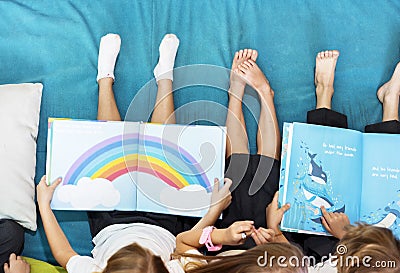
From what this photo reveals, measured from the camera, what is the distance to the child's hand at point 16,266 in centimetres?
128

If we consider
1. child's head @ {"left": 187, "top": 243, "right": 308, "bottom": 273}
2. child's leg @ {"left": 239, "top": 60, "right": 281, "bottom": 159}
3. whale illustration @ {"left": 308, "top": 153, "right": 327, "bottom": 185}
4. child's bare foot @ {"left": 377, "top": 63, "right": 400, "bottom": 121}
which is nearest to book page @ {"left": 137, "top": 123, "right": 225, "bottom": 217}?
child's leg @ {"left": 239, "top": 60, "right": 281, "bottom": 159}

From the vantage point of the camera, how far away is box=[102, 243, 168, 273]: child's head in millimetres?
970

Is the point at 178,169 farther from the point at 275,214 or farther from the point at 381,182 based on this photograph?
the point at 381,182

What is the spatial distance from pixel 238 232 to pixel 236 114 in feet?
1.12

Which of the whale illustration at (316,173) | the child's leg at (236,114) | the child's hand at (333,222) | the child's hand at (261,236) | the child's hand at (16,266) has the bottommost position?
the child's hand at (16,266)

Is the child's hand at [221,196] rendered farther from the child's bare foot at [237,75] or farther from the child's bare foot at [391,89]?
the child's bare foot at [391,89]

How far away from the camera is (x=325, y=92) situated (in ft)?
4.85

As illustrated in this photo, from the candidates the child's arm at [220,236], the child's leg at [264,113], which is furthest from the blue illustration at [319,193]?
the child's arm at [220,236]

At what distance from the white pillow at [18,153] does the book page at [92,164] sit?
0.05 m

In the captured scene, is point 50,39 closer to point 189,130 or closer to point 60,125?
point 60,125

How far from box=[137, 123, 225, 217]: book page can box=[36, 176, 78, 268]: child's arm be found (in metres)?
0.19

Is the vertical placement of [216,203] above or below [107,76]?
below

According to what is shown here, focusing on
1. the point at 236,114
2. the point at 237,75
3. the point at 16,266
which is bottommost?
the point at 16,266

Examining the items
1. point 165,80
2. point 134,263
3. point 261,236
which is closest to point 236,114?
point 165,80
